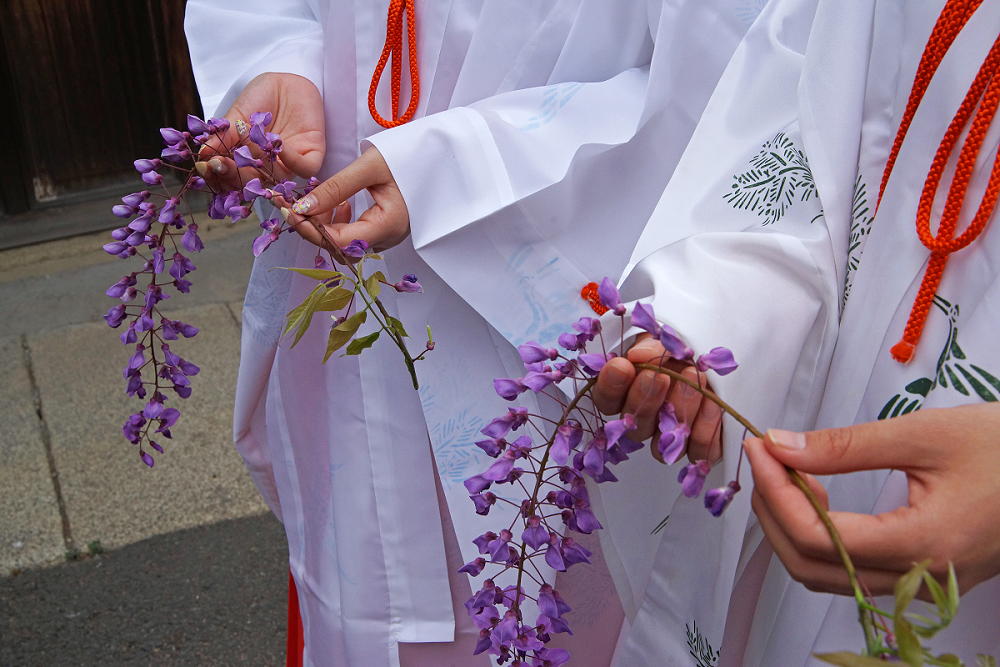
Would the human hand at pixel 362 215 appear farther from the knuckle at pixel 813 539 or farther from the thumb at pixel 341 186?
the knuckle at pixel 813 539

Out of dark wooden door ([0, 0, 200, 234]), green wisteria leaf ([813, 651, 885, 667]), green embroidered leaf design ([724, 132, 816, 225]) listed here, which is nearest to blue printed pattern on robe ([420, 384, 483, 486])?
green embroidered leaf design ([724, 132, 816, 225])

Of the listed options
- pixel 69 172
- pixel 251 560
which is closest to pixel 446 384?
pixel 251 560

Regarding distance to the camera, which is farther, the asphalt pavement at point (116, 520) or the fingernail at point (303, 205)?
the asphalt pavement at point (116, 520)

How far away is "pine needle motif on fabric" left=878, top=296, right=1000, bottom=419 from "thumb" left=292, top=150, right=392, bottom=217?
58 cm

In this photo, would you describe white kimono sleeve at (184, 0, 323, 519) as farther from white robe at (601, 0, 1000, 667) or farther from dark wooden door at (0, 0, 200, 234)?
dark wooden door at (0, 0, 200, 234)

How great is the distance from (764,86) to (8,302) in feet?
11.6

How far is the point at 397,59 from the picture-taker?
1.24m

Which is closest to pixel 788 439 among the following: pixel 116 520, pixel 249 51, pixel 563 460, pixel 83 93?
pixel 563 460

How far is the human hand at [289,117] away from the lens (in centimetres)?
115

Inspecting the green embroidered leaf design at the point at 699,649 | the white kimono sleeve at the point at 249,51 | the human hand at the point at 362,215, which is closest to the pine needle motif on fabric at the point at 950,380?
the green embroidered leaf design at the point at 699,649

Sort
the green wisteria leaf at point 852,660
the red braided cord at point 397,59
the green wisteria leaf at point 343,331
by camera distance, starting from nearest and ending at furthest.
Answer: the green wisteria leaf at point 852,660
the green wisteria leaf at point 343,331
the red braided cord at point 397,59

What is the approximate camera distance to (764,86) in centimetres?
104

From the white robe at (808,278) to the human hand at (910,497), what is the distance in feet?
0.33

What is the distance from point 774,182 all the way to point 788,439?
0.36 metres
